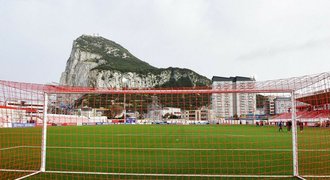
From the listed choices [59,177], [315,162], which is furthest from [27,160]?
[315,162]

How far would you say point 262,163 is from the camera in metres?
9.62

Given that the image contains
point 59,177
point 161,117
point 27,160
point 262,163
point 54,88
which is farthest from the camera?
point 161,117

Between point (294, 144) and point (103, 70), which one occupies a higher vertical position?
point (103, 70)

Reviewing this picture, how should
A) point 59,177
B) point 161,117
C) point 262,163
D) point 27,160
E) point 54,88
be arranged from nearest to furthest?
point 59,177, point 54,88, point 262,163, point 27,160, point 161,117

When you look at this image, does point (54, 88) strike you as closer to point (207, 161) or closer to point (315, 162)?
point (207, 161)

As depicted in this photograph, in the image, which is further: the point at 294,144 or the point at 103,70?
the point at 103,70

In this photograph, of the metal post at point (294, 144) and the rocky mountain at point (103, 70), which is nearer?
the metal post at point (294, 144)

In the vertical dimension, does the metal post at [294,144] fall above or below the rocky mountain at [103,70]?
below

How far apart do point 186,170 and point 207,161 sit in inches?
74.1

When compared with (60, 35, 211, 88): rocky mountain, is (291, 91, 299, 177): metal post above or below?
below

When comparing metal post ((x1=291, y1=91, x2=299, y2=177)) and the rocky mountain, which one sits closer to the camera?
metal post ((x1=291, y1=91, x2=299, y2=177))

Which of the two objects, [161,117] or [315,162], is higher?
[161,117]

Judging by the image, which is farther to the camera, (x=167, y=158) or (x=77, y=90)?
(x=167, y=158)

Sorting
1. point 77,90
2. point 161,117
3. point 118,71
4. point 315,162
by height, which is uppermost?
point 118,71
